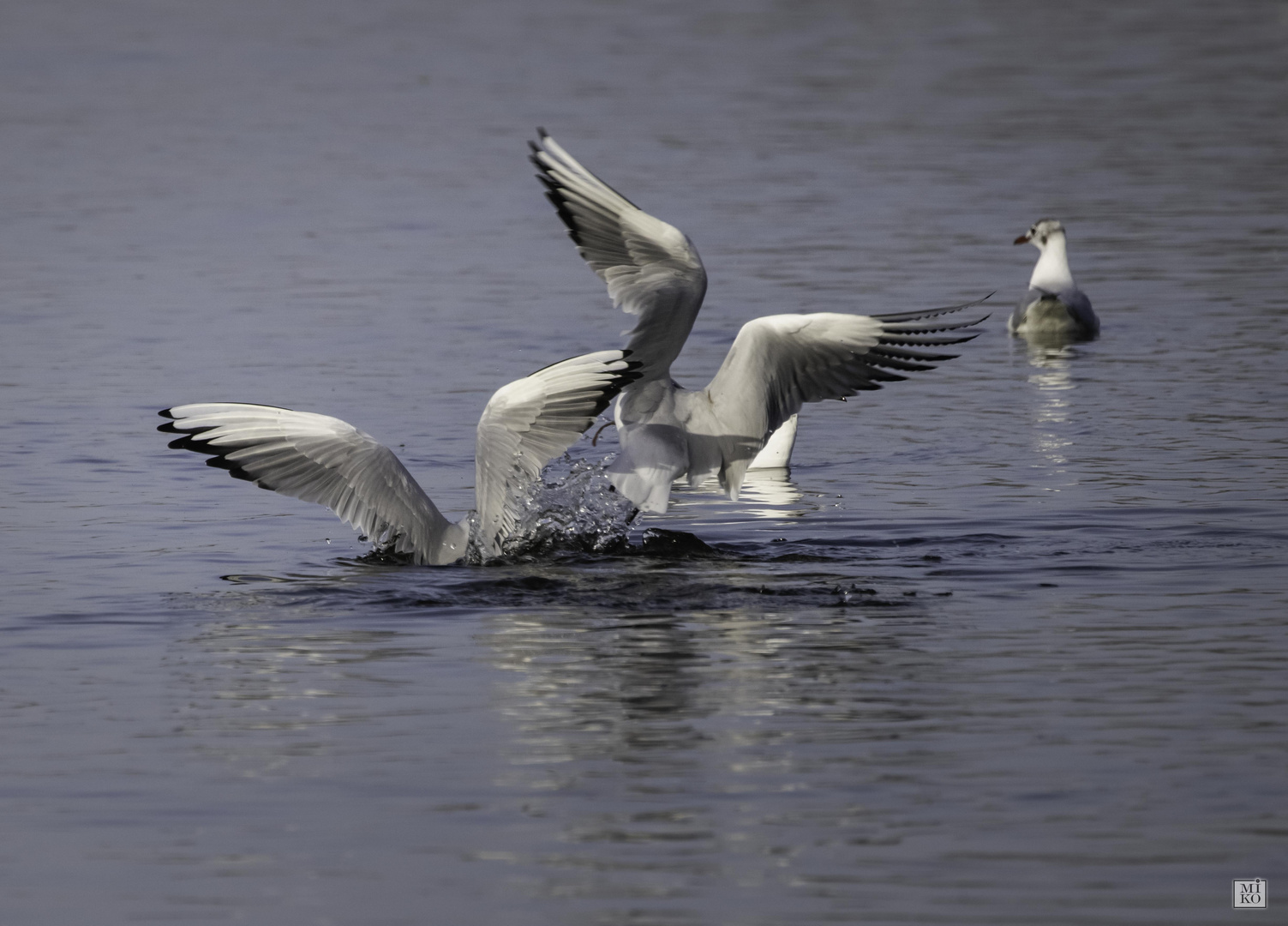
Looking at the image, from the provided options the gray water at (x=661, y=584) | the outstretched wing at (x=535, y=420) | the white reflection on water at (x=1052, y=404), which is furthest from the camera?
the white reflection on water at (x=1052, y=404)

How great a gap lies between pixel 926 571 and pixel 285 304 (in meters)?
9.85

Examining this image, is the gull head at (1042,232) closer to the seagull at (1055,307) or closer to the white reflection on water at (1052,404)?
the seagull at (1055,307)

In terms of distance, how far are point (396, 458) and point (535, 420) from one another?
71 centimetres

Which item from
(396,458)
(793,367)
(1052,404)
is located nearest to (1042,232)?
(1052,404)

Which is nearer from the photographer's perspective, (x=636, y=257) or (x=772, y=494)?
(x=636, y=257)

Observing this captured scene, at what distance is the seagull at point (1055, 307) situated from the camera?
1709 cm

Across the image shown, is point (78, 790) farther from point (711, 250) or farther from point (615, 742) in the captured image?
point (711, 250)

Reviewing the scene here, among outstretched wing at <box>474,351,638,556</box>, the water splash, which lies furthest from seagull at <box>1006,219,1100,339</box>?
outstretched wing at <box>474,351,638,556</box>

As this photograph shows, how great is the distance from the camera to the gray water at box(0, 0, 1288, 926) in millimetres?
6062

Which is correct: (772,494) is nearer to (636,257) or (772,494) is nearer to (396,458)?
(636,257)

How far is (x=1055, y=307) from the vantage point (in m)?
17.1

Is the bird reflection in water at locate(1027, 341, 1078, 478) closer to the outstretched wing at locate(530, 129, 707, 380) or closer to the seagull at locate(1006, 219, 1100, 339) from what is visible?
the seagull at locate(1006, 219, 1100, 339)

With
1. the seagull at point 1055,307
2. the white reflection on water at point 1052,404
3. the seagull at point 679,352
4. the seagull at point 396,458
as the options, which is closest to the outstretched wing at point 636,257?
the seagull at point 679,352

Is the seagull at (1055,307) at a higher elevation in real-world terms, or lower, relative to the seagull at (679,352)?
higher
